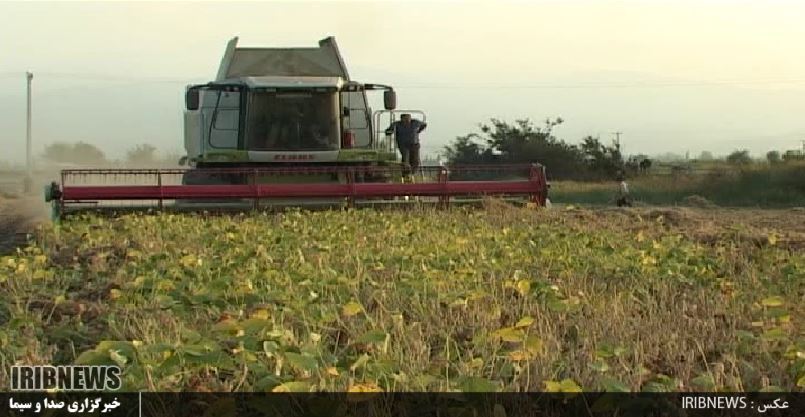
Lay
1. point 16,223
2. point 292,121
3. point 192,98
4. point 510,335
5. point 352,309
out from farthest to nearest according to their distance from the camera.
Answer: point 16,223, point 292,121, point 192,98, point 352,309, point 510,335

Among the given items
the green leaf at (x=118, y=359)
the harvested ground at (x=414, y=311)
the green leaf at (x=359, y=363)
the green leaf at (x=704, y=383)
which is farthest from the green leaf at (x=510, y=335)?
the green leaf at (x=118, y=359)

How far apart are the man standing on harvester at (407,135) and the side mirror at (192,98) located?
3013 millimetres

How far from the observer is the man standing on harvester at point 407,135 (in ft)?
50.4

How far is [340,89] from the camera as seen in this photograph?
1509 cm

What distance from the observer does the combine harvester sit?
42.2ft

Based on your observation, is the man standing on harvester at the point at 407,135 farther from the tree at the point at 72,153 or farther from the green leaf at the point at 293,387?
the tree at the point at 72,153

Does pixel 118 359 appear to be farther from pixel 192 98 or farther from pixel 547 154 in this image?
pixel 547 154

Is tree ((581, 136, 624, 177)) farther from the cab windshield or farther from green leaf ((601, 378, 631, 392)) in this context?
green leaf ((601, 378, 631, 392))

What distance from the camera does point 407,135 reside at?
50.7 feet

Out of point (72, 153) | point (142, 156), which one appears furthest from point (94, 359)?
point (72, 153)

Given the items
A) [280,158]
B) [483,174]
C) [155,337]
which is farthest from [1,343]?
[483,174]

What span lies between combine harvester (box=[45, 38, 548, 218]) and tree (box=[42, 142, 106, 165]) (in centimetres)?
2043

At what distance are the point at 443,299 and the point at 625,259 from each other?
2522mm

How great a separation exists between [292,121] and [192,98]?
161cm
